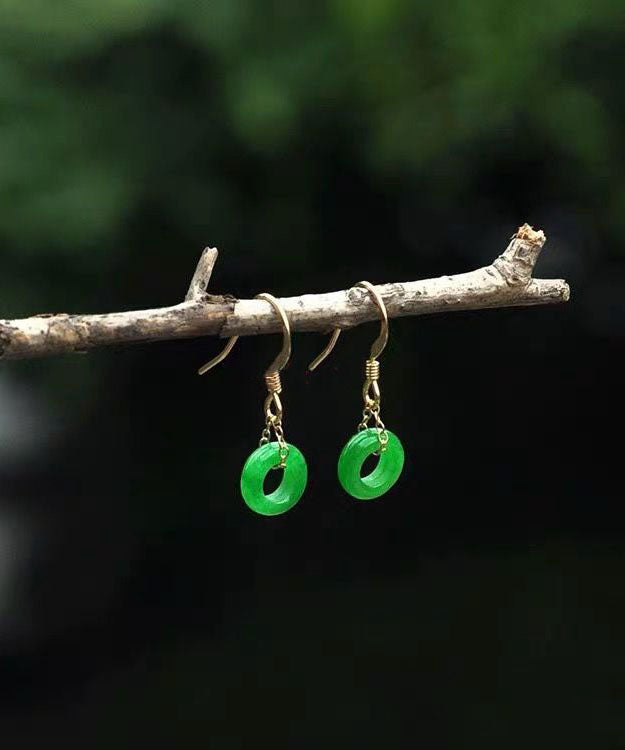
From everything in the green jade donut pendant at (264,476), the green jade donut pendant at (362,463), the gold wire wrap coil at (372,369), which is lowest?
the green jade donut pendant at (264,476)

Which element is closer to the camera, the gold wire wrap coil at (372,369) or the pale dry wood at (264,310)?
the pale dry wood at (264,310)

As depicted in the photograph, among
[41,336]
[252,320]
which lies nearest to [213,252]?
[252,320]

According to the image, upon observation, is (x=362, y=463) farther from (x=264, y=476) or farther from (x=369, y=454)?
(x=264, y=476)

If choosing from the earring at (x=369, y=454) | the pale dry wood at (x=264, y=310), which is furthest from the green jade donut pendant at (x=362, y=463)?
the pale dry wood at (x=264, y=310)

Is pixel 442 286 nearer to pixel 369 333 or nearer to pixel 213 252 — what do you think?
pixel 213 252

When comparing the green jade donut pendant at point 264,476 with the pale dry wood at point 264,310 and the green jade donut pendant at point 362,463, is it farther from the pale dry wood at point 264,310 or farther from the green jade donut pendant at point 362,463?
the pale dry wood at point 264,310

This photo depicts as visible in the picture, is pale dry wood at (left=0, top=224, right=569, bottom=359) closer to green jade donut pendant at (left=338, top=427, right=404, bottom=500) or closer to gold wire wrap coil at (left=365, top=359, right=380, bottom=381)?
gold wire wrap coil at (left=365, top=359, right=380, bottom=381)

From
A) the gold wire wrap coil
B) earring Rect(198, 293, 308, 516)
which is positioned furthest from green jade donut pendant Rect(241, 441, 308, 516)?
the gold wire wrap coil

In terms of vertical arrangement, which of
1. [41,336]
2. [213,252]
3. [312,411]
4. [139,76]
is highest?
[139,76]
